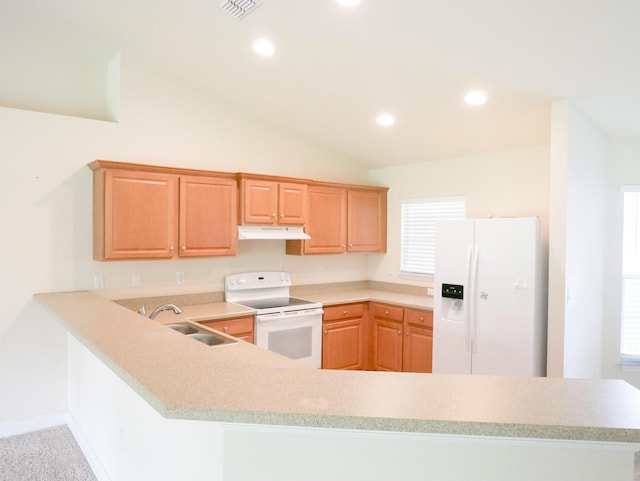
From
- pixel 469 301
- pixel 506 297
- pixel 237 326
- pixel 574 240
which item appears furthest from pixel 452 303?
pixel 237 326

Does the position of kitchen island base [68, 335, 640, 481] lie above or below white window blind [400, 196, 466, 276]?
below

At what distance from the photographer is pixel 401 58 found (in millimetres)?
3111

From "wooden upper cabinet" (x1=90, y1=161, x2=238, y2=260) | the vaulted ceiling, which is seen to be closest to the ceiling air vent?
the vaulted ceiling

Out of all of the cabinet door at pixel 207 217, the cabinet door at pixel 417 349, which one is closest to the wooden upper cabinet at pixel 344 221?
the cabinet door at pixel 207 217

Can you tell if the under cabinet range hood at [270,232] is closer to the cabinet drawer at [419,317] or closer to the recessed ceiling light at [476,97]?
the cabinet drawer at [419,317]

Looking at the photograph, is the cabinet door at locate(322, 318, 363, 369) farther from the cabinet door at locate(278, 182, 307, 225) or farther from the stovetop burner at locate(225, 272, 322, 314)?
the cabinet door at locate(278, 182, 307, 225)

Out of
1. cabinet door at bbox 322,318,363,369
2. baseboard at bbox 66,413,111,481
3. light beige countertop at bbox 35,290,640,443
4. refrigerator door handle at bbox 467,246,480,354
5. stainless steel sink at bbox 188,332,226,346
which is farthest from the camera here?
cabinet door at bbox 322,318,363,369

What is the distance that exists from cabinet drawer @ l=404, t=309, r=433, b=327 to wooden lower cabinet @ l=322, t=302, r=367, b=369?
55 centimetres

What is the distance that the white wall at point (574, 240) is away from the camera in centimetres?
329

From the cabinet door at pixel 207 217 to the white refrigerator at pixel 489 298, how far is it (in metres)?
1.91

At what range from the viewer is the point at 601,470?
Answer: 116 cm

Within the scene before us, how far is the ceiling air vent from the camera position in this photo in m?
2.79

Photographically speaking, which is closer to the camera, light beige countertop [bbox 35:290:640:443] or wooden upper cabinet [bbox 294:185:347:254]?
light beige countertop [bbox 35:290:640:443]

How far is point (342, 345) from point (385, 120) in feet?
7.65
